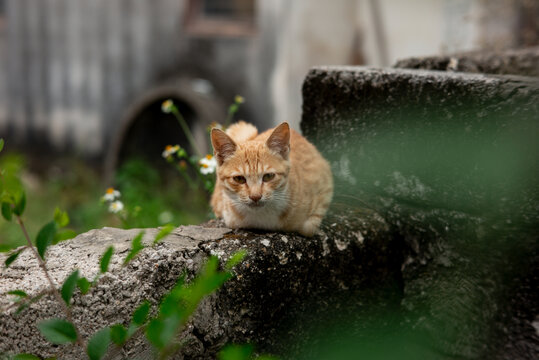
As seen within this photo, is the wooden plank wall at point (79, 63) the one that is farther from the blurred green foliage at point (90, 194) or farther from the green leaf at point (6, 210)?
the green leaf at point (6, 210)

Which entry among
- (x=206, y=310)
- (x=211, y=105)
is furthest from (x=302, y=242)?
(x=211, y=105)

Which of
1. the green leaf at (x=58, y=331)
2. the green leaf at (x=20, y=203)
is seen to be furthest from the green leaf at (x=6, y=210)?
the green leaf at (x=58, y=331)

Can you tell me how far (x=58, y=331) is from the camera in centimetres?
109

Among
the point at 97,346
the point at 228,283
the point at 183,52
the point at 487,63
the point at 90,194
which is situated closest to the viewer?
the point at 97,346

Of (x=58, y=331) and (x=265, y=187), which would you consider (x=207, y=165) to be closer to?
(x=265, y=187)

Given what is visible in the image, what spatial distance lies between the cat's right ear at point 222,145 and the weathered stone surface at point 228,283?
0.28 meters

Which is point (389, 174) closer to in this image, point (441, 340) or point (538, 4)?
A: point (441, 340)

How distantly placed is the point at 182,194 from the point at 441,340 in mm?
4277

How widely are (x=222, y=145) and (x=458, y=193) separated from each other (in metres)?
0.90

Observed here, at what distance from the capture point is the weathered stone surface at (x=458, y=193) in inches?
69.9

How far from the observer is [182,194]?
5871mm

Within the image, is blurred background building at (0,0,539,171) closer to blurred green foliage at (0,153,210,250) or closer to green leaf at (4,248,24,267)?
blurred green foliage at (0,153,210,250)

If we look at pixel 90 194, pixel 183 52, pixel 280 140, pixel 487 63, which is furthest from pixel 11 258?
pixel 90 194

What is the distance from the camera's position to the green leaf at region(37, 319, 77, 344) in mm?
1075
